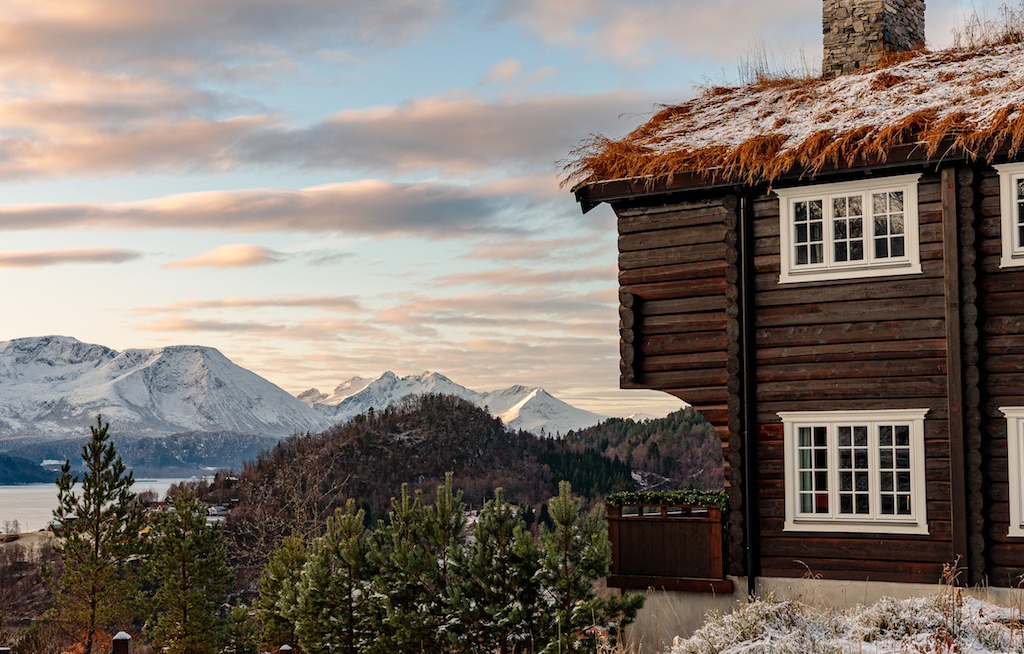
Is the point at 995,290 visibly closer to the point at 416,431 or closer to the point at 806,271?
the point at 806,271

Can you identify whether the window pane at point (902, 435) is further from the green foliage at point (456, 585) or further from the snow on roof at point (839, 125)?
the green foliage at point (456, 585)

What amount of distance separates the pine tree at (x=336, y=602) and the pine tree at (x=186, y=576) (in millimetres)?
9814

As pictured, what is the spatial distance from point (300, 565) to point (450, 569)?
527 cm

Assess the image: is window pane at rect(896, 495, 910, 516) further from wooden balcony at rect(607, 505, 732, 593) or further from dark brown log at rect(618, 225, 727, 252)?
dark brown log at rect(618, 225, 727, 252)

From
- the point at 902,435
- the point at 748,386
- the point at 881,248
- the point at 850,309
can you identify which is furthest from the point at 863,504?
the point at 881,248

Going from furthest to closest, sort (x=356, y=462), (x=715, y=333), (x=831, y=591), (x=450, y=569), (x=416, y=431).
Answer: (x=416, y=431)
(x=356, y=462)
(x=715, y=333)
(x=831, y=591)
(x=450, y=569)

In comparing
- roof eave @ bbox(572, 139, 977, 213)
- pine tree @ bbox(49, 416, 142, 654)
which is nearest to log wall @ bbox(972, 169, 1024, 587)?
roof eave @ bbox(572, 139, 977, 213)

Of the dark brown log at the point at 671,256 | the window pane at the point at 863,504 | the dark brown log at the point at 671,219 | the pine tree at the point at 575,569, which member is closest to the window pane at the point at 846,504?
the window pane at the point at 863,504

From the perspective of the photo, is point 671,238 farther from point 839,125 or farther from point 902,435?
point 902,435

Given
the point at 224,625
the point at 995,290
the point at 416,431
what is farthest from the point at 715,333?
the point at 416,431

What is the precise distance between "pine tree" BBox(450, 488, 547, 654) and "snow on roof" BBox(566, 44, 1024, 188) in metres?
6.11

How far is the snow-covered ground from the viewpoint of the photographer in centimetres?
877

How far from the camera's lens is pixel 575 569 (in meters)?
13.4

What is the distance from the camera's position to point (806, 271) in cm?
1583
